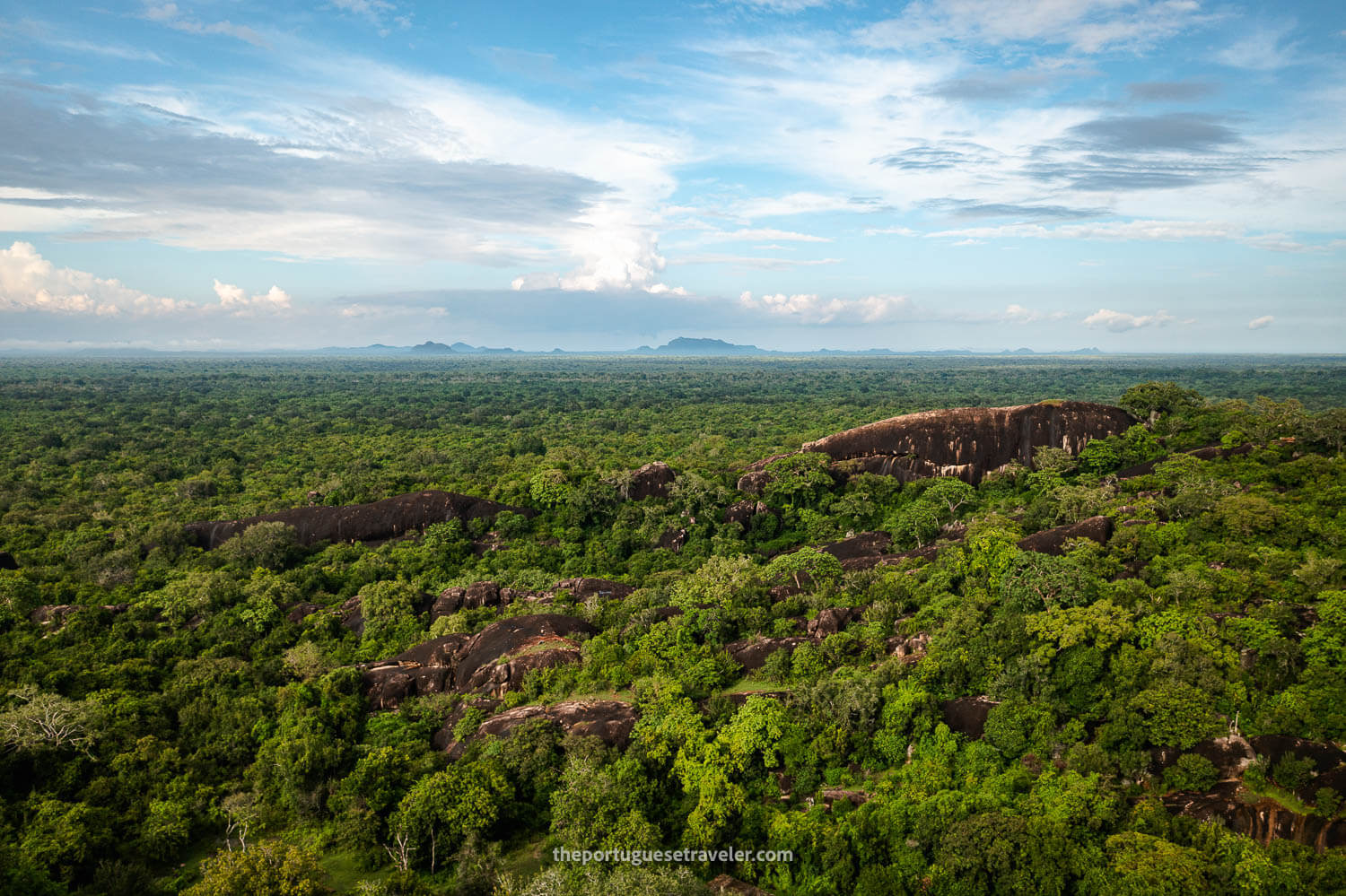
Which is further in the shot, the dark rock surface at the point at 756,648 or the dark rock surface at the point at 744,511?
the dark rock surface at the point at 744,511

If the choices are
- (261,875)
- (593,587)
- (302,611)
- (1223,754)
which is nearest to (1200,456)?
(1223,754)

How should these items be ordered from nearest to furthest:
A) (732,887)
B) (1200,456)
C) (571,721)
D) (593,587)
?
(732,887) → (571,721) → (593,587) → (1200,456)

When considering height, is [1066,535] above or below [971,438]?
below

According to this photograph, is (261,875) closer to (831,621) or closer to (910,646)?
(831,621)

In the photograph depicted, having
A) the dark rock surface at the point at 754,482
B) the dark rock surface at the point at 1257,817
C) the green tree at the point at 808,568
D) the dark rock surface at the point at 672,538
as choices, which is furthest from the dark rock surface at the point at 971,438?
the dark rock surface at the point at 1257,817

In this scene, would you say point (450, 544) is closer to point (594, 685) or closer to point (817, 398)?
point (594, 685)

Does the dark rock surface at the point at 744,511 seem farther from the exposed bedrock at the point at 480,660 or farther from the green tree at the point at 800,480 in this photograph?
the exposed bedrock at the point at 480,660

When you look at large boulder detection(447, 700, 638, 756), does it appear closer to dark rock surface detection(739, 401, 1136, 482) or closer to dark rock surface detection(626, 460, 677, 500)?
dark rock surface detection(626, 460, 677, 500)
